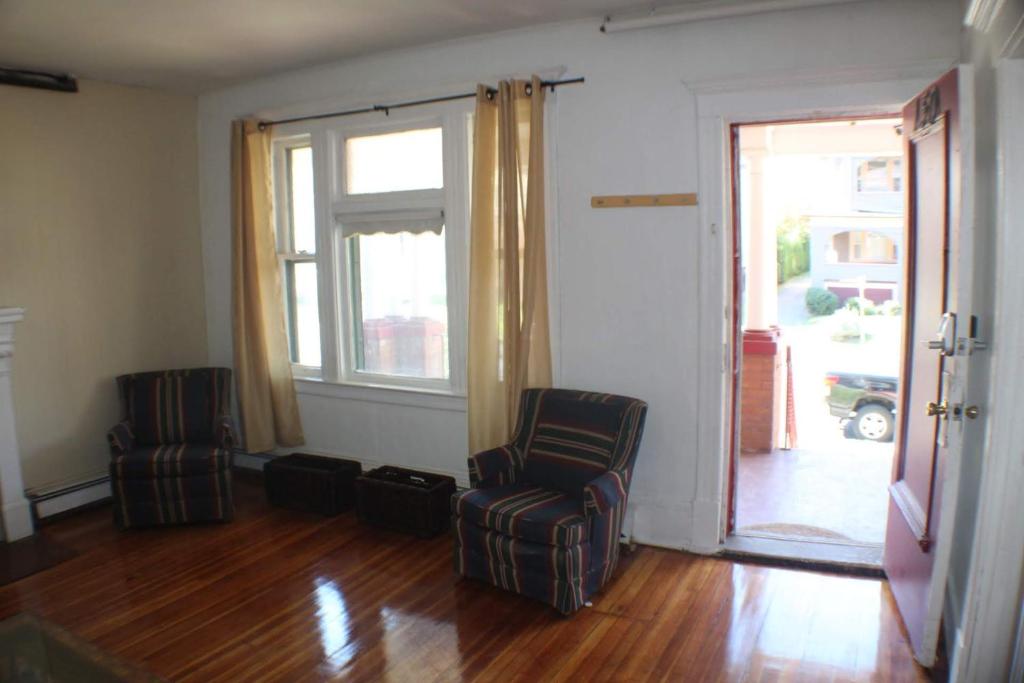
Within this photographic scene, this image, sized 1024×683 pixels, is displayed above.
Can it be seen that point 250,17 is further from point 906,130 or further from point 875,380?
point 875,380

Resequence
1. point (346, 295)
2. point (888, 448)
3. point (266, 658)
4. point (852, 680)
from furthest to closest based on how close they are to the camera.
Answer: point (888, 448) → point (346, 295) → point (266, 658) → point (852, 680)

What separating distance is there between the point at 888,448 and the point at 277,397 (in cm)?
443

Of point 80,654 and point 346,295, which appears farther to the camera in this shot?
point 346,295

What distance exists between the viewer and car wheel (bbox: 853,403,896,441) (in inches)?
223

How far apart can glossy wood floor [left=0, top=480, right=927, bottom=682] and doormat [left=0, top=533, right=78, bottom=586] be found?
0.30 feet

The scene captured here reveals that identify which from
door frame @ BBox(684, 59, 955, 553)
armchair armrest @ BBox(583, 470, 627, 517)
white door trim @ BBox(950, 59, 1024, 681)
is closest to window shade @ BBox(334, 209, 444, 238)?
door frame @ BBox(684, 59, 955, 553)

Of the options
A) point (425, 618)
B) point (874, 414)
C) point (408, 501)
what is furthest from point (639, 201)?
point (874, 414)

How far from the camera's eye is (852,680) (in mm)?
2586

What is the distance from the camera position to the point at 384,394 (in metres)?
4.55

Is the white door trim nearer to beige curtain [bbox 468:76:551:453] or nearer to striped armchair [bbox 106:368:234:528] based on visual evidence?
beige curtain [bbox 468:76:551:453]

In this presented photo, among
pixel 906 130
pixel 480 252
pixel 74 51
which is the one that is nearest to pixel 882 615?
pixel 906 130

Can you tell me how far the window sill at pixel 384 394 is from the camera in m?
4.30

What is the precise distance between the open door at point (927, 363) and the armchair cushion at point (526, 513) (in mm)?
1287

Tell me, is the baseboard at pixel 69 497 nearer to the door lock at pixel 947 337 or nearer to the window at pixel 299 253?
the window at pixel 299 253
